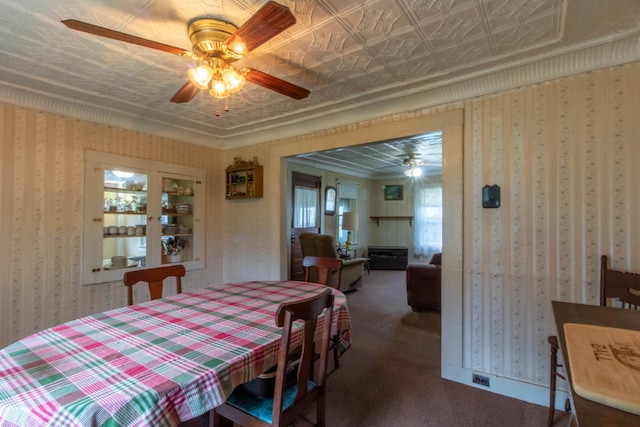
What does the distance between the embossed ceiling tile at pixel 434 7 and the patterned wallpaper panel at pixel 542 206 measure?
0.99 meters

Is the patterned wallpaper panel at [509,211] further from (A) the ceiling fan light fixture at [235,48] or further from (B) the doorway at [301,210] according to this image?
(B) the doorway at [301,210]

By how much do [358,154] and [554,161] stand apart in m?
3.41

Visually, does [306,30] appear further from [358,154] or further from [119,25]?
[358,154]

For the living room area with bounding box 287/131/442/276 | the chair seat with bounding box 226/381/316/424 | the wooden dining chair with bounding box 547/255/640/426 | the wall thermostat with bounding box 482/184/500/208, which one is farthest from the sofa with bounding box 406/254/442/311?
the chair seat with bounding box 226/381/316/424

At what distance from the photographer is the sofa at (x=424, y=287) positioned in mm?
4043

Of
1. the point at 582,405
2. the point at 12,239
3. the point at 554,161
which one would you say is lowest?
the point at 582,405

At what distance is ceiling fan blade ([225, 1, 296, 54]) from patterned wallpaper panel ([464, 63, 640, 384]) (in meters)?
1.73

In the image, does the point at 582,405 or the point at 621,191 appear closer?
the point at 582,405

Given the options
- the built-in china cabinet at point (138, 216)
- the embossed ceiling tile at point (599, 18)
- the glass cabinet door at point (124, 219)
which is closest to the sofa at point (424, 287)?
the built-in china cabinet at point (138, 216)

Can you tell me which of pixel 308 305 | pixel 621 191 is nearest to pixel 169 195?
pixel 308 305

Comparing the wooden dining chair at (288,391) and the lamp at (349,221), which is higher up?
the lamp at (349,221)

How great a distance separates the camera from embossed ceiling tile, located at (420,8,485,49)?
1594mm

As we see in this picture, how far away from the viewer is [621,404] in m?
0.67

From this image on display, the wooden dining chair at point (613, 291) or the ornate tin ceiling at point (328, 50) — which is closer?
the ornate tin ceiling at point (328, 50)
